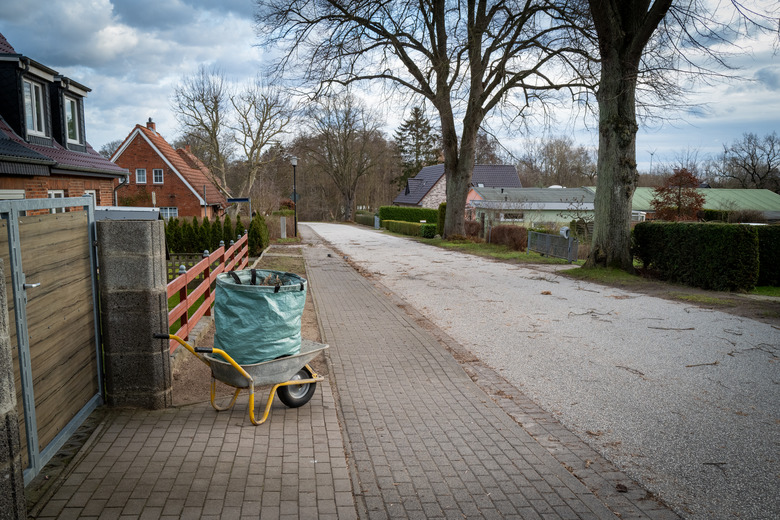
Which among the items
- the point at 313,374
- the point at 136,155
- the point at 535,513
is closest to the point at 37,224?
the point at 313,374

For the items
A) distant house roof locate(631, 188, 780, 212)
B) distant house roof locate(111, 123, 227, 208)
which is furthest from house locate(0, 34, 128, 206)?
distant house roof locate(631, 188, 780, 212)

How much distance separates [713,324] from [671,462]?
5.91 meters

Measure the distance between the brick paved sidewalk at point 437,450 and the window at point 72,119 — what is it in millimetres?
15159

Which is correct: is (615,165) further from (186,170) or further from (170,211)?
(186,170)

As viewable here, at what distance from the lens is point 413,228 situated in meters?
38.8

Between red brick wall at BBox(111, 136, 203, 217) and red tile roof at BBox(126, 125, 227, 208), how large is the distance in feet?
1.47

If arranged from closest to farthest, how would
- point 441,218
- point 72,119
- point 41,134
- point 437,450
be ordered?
point 437,450
point 41,134
point 72,119
point 441,218

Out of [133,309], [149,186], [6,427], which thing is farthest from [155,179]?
[6,427]

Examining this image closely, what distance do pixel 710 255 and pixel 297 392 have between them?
444 inches

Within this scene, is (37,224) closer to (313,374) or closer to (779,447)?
(313,374)

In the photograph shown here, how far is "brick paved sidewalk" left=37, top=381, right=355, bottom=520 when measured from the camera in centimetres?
320

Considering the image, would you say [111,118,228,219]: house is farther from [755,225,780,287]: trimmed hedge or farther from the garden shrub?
[755,225,780,287]: trimmed hedge

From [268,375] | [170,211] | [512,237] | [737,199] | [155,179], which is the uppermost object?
[155,179]

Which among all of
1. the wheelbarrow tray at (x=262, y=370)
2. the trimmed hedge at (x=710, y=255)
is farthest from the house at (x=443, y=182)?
the wheelbarrow tray at (x=262, y=370)
